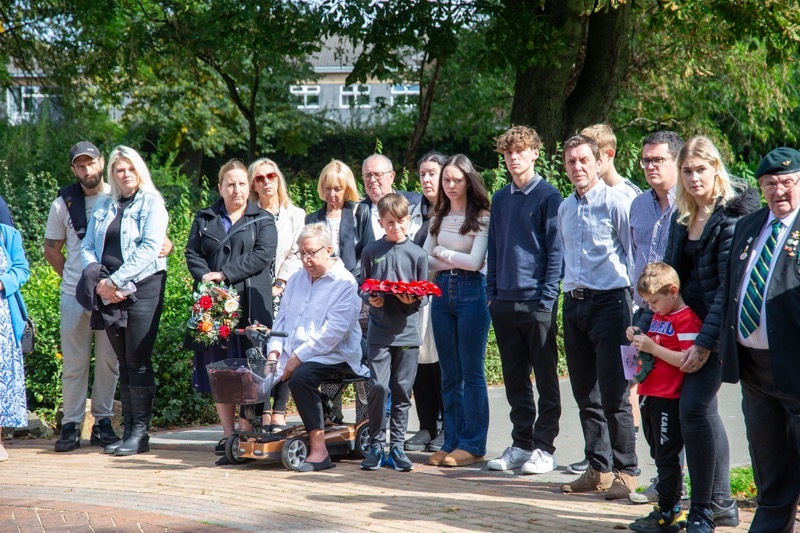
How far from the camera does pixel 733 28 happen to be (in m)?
13.1

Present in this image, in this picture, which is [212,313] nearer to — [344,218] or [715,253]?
[344,218]

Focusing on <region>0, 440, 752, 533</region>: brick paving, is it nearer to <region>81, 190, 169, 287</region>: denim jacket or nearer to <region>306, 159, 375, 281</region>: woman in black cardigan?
<region>81, 190, 169, 287</region>: denim jacket

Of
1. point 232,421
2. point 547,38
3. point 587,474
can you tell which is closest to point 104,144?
point 547,38

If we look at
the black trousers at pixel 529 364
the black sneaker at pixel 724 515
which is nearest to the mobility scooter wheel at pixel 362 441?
the black trousers at pixel 529 364

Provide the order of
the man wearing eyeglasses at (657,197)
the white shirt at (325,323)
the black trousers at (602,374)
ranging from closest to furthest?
1. the man wearing eyeglasses at (657,197)
2. the black trousers at (602,374)
3. the white shirt at (325,323)

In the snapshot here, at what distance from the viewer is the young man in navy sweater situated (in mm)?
6441

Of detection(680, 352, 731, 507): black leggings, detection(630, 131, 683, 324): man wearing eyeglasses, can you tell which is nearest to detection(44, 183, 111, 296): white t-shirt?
detection(630, 131, 683, 324): man wearing eyeglasses

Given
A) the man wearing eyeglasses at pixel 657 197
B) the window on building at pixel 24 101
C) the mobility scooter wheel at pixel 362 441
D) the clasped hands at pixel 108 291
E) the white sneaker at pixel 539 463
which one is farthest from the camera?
the window on building at pixel 24 101

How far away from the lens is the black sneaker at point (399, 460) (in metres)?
6.58

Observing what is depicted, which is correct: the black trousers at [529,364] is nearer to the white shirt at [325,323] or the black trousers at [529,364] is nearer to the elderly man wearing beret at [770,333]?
the white shirt at [325,323]

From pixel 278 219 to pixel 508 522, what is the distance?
365 centimetres

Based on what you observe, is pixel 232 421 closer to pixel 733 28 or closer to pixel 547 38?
pixel 547 38

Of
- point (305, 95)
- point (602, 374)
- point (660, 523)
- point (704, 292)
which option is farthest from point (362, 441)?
point (305, 95)

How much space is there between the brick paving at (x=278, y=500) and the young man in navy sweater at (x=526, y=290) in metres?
0.40
